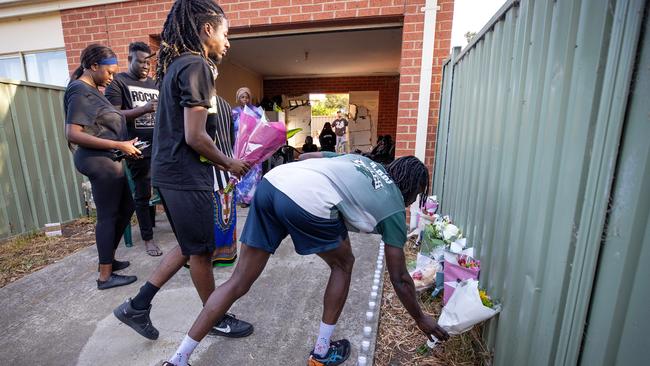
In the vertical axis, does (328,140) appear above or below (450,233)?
above

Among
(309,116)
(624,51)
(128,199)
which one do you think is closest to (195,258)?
(128,199)

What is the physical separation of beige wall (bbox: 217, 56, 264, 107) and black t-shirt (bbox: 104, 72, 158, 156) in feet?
15.1

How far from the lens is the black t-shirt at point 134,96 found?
2768mm

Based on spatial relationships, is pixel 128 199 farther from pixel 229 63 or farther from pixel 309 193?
pixel 229 63

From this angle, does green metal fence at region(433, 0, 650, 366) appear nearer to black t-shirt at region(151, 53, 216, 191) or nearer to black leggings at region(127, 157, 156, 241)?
black t-shirt at region(151, 53, 216, 191)

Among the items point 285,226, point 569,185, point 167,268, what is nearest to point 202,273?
point 167,268

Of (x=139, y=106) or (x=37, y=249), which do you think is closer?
(x=139, y=106)

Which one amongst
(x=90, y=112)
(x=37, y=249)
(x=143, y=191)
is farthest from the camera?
(x=37, y=249)

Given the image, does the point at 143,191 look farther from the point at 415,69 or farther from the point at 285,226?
the point at 415,69

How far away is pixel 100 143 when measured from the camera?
7.42 feet

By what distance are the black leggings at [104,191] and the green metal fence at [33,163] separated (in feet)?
6.57

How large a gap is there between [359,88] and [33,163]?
26.4 ft

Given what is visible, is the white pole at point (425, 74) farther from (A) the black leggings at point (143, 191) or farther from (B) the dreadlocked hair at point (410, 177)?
(A) the black leggings at point (143, 191)

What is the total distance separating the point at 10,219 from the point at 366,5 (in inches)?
180
